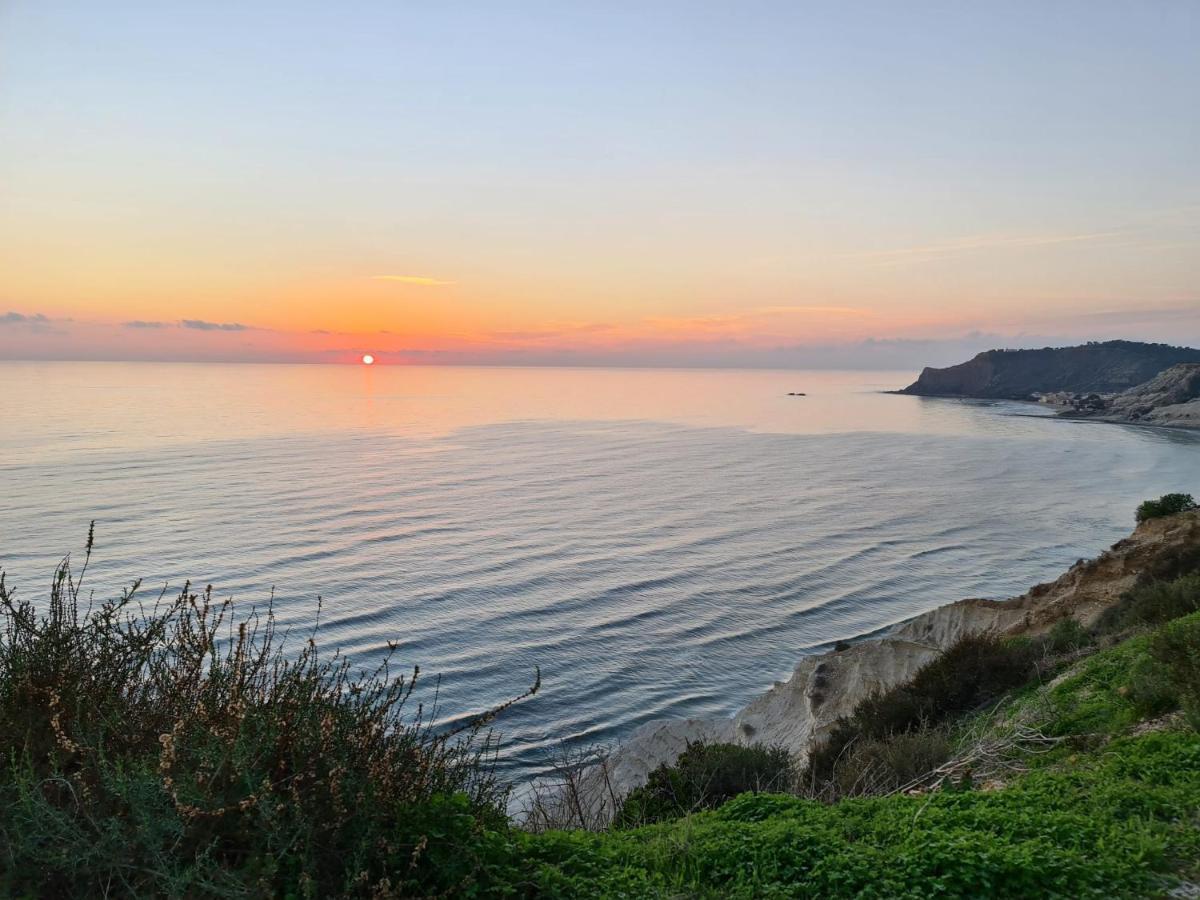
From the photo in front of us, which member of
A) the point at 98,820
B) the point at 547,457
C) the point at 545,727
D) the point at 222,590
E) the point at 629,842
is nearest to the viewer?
the point at 98,820

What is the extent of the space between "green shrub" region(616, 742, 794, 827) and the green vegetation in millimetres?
3151

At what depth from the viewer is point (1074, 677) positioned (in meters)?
10.8

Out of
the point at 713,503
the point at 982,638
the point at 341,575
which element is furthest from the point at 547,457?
the point at 982,638

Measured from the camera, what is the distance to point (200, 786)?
4141 mm

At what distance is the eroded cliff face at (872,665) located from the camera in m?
15.7

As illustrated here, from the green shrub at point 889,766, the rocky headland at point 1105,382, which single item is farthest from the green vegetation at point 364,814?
the rocky headland at point 1105,382

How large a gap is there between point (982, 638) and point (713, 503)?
1293 inches

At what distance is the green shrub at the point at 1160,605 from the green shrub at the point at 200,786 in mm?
13021

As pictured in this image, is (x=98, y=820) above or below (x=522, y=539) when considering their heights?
above

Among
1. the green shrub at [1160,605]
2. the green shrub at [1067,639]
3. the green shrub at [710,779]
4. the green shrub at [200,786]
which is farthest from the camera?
the green shrub at [1067,639]

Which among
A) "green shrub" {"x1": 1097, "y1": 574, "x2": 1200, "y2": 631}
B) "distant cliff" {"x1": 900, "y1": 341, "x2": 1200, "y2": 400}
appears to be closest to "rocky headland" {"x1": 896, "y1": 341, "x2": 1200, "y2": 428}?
"distant cliff" {"x1": 900, "y1": 341, "x2": 1200, "y2": 400}

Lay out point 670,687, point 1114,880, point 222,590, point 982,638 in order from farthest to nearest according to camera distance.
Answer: point 222,590, point 670,687, point 982,638, point 1114,880

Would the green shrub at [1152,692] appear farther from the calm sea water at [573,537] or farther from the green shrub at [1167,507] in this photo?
the green shrub at [1167,507]

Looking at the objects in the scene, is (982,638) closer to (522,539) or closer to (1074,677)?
(1074,677)
